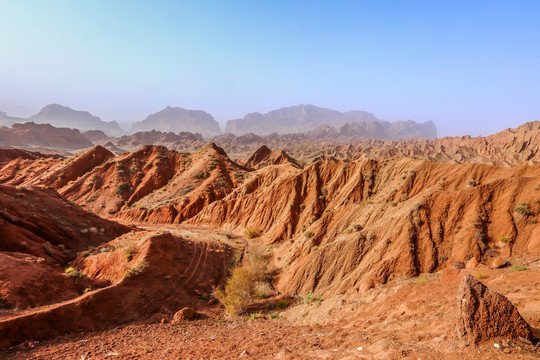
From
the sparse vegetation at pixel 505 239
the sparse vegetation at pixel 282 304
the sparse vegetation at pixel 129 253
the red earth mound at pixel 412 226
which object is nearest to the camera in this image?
the sparse vegetation at pixel 505 239

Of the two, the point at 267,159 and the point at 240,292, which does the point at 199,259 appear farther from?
the point at 267,159

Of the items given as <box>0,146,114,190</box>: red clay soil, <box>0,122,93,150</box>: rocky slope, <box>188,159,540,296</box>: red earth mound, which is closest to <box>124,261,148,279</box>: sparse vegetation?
<box>188,159,540,296</box>: red earth mound

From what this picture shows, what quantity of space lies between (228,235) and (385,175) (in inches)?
892

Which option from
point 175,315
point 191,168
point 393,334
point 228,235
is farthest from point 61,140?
point 393,334

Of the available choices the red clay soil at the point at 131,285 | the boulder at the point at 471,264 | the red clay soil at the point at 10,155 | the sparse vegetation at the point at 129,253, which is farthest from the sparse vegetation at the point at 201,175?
the red clay soil at the point at 10,155

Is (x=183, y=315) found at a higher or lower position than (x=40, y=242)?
lower

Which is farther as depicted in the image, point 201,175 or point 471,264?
point 201,175

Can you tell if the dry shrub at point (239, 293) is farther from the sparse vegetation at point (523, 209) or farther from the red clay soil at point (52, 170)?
the red clay soil at point (52, 170)

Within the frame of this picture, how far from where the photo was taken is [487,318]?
6.38 m

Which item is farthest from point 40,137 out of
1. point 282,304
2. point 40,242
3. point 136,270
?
point 282,304

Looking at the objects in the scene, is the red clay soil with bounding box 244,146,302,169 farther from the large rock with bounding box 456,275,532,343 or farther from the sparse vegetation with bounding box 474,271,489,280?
the large rock with bounding box 456,275,532,343

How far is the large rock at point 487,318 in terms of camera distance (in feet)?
20.1

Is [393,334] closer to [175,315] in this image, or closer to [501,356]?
[501,356]

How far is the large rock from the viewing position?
6.13 meters
